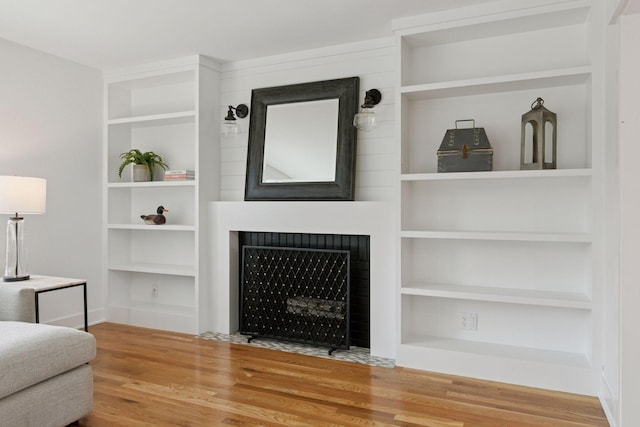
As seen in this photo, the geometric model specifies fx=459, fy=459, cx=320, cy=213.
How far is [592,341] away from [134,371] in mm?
2952

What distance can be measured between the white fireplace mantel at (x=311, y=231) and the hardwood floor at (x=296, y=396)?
1.33 ft

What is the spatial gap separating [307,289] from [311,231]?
0.47 meters

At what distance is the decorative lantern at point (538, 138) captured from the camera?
9.63ft

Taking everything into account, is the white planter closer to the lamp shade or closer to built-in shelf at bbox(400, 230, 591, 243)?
the lamp shade

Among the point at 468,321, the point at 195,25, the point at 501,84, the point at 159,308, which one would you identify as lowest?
the point at 159,308

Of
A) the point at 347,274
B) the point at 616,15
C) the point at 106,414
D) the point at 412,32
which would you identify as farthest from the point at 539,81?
the point at 106,414

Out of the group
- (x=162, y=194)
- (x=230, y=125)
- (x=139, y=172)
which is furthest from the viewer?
(x=162, y=194)

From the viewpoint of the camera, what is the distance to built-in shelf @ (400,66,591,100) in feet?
9.23

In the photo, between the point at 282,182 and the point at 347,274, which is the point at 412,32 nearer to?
the point at 282,182

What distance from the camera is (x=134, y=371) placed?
315 cm

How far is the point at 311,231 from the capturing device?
145 inches

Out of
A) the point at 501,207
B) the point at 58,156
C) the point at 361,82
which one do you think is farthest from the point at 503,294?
the point at 58,156

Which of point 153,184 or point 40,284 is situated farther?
point 153,184

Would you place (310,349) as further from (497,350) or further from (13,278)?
(13,278)
